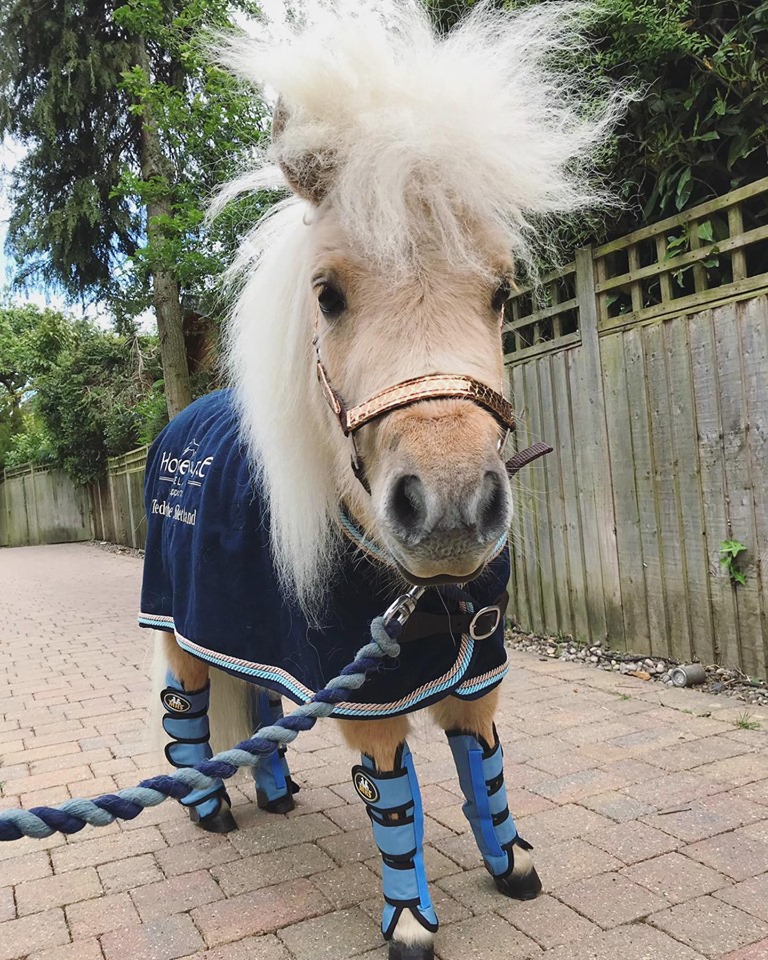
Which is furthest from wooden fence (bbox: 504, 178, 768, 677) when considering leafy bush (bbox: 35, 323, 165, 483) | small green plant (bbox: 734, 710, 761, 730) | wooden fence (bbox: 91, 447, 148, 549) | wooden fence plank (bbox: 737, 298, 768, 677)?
leafy bush (bbox: 35, 323, 165, 483)

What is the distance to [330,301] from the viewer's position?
5.67 ft

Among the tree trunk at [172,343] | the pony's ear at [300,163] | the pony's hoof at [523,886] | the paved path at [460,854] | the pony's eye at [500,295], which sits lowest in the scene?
the paved path at [460,854]

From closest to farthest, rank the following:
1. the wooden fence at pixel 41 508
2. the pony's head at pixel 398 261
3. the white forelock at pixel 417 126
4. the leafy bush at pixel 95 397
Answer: the pony's head at pixel 398 261 < the white forelock at pixel 417 126 < the leafy bush at pixel 95 397 < the wooden fence at pixel 41 508

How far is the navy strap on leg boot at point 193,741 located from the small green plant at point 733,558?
8.58 feet

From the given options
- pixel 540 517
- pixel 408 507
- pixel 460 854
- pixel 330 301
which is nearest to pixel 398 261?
pixel 330 301

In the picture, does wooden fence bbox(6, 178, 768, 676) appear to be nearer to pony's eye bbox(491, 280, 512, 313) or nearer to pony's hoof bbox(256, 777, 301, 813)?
pony's eye bbox(491, 280, 512, 313)

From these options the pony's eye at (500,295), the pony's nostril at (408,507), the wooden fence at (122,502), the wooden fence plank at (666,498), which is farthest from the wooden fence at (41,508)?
the pony's nostril at (408,507)

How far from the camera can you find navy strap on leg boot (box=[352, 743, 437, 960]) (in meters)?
1.99

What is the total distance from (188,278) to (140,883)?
15.4 ft

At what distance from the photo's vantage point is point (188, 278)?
6.05m

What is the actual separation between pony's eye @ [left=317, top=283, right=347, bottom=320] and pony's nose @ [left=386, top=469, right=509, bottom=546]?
51cm

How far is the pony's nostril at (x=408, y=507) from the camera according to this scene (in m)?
1.40

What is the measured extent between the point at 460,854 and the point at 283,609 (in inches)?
44.1

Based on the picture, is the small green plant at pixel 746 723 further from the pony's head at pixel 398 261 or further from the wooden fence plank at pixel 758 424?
the pony's head at pixel 398 261
